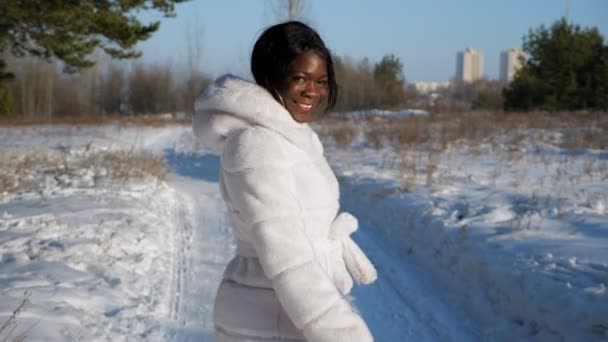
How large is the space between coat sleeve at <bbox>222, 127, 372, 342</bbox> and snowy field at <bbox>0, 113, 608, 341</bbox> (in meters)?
1.90

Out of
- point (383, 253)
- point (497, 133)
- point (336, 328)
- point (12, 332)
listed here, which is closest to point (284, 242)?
point (336, 328)

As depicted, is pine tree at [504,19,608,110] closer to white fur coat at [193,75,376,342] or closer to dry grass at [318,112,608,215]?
dry grass at [318,112,608,215]

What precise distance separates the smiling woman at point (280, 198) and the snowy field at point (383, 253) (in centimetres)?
175

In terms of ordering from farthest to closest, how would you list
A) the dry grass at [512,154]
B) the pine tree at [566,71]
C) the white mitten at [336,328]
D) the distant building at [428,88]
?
the distant building at [428,88]
the pine tree at [566,71]
the dry grass at [512,154]
the white mitten at [336,328]

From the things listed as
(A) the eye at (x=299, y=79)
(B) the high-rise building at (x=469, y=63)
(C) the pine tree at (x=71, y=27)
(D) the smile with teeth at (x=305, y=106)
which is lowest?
(D) the smile with teeth at (x=305, y=106)

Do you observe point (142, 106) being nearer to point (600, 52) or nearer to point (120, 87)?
point (120, 87)

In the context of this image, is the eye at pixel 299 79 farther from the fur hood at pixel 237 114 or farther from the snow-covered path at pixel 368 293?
the snow-covered path at pixel 368 293

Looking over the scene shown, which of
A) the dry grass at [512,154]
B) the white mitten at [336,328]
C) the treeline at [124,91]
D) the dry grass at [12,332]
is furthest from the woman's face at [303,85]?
the treeline at [124,91]

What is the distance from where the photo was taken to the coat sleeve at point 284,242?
137cm

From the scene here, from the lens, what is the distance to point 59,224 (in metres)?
6.19

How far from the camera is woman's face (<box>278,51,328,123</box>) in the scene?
164 cm

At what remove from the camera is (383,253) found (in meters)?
5.96

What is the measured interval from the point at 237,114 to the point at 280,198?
27 cm

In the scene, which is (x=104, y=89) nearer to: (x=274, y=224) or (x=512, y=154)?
(x=512, y=154)
